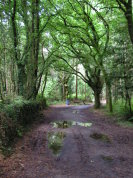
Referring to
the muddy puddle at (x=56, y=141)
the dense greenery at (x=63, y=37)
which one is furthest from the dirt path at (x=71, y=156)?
the dense greenery at (x=63, y=37)

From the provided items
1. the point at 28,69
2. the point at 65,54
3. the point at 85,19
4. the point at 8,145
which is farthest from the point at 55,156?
the point at 65,54

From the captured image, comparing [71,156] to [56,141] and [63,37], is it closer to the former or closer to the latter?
[56,141]

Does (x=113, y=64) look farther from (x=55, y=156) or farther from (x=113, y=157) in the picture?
(x=55, y=156)

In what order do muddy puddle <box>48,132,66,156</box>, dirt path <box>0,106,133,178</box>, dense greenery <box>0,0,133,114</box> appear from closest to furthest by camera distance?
dirt path <box>0,106,133,178</box>, muddy puddle <box>48,132,66,156</box>, dense greenery <box>0,0,133,114</box>

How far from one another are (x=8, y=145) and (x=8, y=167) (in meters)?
1.25

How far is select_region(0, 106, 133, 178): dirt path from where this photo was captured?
3322 mm

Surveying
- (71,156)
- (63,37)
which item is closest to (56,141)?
(71,156)

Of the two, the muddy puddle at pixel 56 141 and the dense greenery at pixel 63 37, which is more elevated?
the dense greenery at pixel 63 37

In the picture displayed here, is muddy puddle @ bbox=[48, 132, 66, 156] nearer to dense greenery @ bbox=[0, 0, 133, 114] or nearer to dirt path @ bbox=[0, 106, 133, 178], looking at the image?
dirt path @ bbox=[0, 106, 133, 178]

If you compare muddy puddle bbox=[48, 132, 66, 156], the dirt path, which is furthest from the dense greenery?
the dirt path

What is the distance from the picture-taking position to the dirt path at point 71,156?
10.9 ft

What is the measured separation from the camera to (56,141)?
17.9ft

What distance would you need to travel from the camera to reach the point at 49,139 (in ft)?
18.8

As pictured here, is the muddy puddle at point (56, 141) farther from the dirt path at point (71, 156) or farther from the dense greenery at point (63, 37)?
the dense greenery at point (63, 37)
